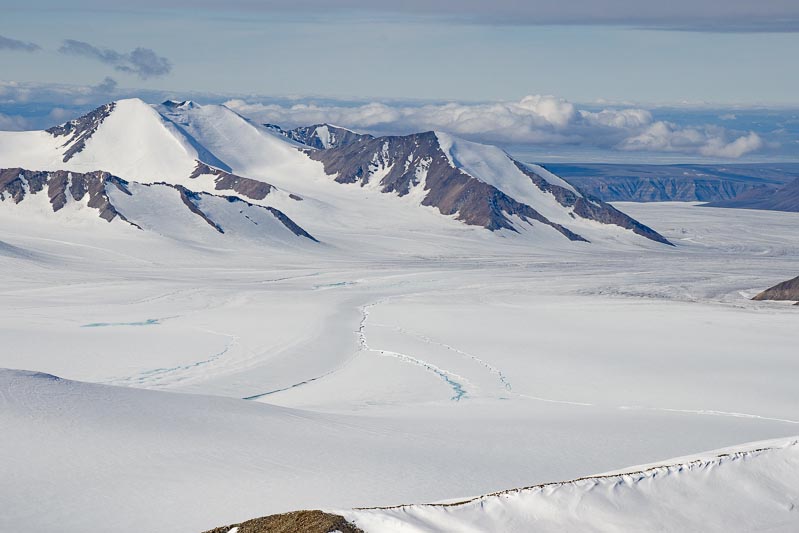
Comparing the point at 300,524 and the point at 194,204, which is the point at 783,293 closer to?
the point at 300,524

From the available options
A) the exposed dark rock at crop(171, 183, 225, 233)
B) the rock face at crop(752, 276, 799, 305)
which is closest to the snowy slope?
the rock face at crop(752, 276, 799, 305)

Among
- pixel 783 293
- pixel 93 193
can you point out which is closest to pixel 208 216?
pixel 93 193

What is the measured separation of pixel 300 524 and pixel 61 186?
157100 mm

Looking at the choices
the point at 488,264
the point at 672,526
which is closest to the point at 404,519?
the point at 672,526

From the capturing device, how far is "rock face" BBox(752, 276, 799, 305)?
3676 inches

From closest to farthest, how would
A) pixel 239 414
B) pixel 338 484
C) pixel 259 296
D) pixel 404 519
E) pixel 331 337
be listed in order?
1. pixel 404 519
2. pixel 338 484
3. pixel 239 414
4. pixel 331 337
5. pixel 259 296

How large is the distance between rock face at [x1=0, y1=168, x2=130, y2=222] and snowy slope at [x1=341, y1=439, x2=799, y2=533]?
469 feet

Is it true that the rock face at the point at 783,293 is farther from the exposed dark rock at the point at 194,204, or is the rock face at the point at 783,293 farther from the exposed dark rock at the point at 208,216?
the exposed dark rock at the point at 194,204

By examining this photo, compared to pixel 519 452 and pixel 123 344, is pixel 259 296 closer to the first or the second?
pixel 123 344

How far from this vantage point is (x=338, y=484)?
2761 centimetres

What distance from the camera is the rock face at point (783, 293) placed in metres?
93.4

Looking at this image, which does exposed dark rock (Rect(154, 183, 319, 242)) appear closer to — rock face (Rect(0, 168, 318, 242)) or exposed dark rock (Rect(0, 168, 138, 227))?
rock face (Rect(0, 168, 318, 242))

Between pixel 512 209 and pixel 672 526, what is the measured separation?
17950 cm

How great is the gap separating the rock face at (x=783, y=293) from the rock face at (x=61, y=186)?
99.4 metres
